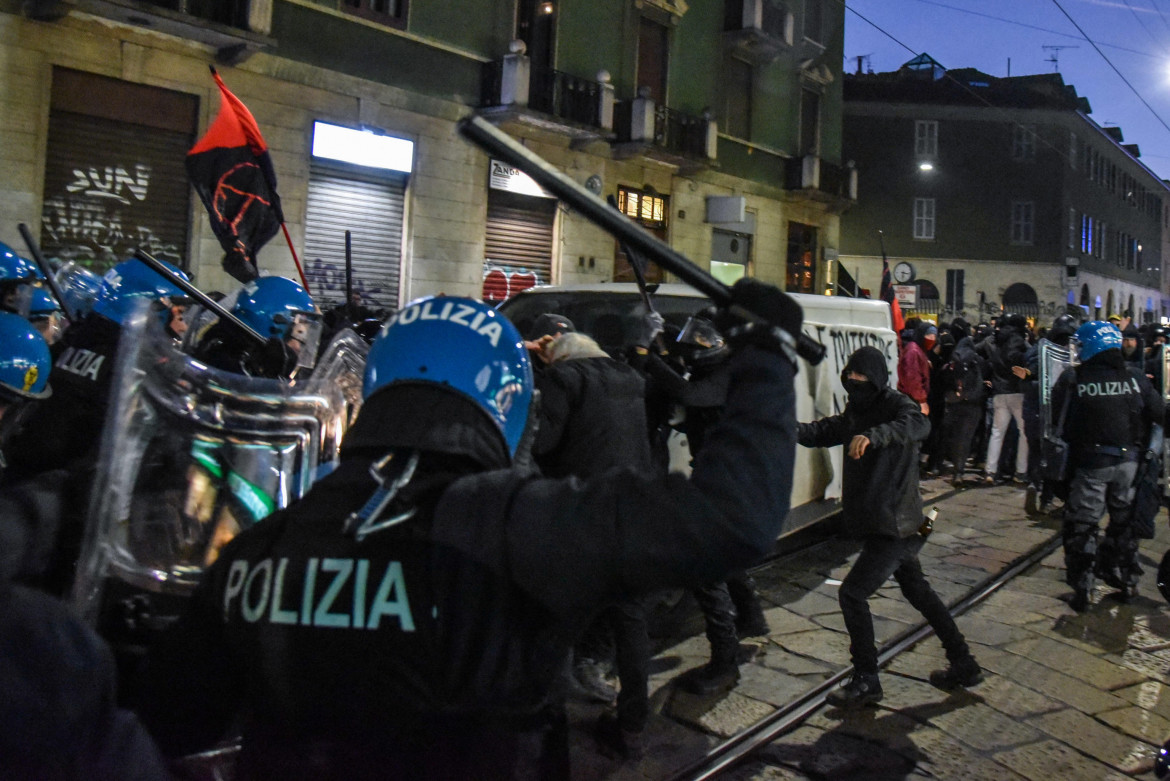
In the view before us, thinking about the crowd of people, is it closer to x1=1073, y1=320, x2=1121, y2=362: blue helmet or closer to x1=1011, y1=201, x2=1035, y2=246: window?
x1=1073, y1=320, x2=1121, y2=362: blue helmet

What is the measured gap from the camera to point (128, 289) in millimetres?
3791

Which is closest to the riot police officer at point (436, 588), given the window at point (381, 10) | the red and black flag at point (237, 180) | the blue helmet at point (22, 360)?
the blue helmet at point (22, 360)

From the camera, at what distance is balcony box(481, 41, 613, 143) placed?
580 inches

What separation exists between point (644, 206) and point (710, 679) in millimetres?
14625

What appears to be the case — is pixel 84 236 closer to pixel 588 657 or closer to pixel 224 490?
pixel 588 657

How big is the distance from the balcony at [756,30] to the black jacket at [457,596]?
20278 millimetres

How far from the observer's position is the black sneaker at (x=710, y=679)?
4.52 m

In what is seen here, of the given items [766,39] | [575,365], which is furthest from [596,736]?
[766,39]

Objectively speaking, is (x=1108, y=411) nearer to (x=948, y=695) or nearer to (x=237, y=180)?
(x=948, y=695)

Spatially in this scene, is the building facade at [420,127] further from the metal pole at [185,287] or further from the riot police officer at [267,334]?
the metal pole at [185,287]

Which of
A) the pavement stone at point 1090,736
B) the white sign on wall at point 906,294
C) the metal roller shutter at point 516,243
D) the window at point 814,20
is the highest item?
the window at point 814,20

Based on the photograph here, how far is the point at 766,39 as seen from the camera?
66.2ft

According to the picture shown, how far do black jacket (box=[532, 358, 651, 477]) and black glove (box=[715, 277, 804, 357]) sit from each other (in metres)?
2.43

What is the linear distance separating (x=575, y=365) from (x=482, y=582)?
2.85m
